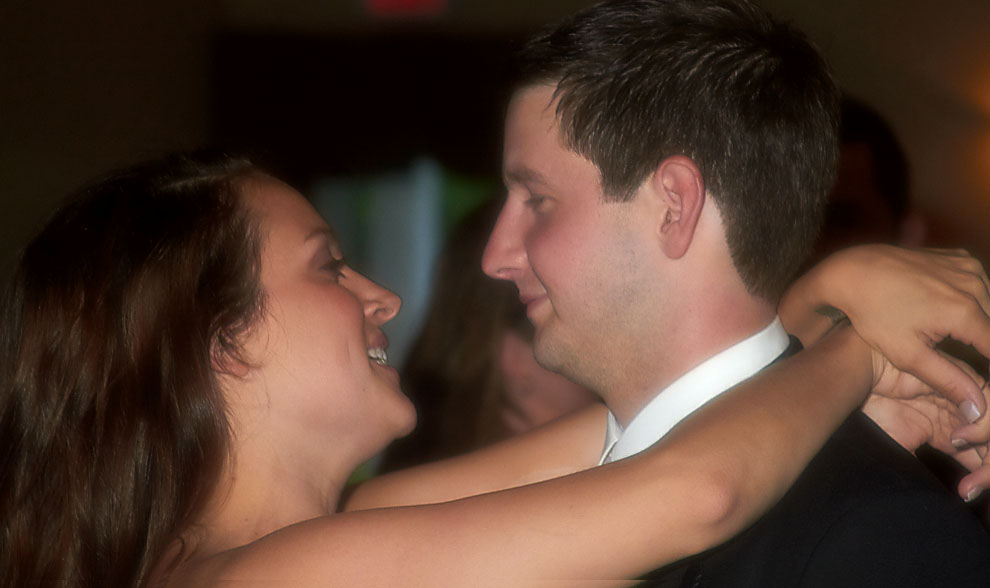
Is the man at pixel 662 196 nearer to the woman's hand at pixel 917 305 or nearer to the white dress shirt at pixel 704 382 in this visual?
the white dress shirt at pixel 704 382

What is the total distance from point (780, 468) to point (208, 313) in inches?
37.4

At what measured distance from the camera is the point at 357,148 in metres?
6.13

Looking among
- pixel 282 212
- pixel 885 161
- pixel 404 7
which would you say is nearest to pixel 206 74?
pixel 404 7

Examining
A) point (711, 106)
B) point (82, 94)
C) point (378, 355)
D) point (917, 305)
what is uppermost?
point (711, 106)

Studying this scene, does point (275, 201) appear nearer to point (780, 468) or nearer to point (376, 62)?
point (780, 468)

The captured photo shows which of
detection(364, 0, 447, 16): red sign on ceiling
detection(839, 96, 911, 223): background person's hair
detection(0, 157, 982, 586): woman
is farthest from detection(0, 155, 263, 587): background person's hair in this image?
detection(364, 0, 447, 16): red sign on ceiling

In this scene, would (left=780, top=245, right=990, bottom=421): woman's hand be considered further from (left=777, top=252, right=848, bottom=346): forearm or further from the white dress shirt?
the white dress shirt

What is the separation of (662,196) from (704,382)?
30 cm

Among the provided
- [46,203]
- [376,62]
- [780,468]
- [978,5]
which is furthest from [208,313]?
[978,5]

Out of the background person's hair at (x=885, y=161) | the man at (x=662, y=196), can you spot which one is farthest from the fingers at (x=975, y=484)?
the background person's hair at (x=885, y=161)

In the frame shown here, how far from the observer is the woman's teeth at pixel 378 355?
1829 millimetres

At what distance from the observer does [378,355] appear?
1.90 m

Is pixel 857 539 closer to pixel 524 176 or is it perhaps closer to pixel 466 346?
pixel 524 176

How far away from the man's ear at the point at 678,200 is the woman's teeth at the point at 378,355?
582 millimetres
